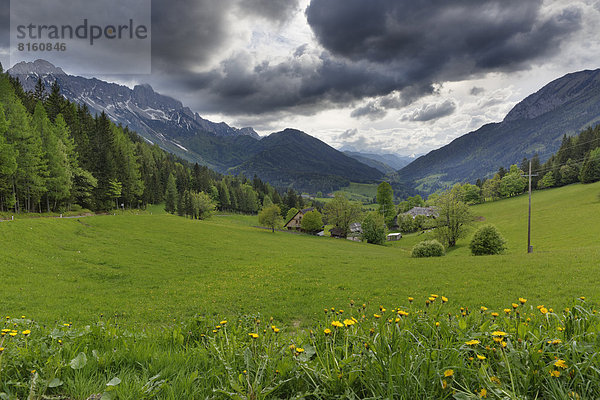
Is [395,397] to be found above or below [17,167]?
below

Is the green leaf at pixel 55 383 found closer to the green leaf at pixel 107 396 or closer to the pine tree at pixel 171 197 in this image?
the green leaf at pixel 107 396

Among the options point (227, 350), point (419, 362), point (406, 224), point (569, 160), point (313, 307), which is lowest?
point (406, 224)

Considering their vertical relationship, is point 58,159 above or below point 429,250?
above

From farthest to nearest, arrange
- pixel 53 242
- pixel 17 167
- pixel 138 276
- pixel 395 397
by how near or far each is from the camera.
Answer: pixel 17 167 → pixel 53 242 → pixel 138 276 → pixel 395 397

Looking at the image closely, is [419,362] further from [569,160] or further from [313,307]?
[569,160]

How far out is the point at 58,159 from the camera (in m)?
43.0

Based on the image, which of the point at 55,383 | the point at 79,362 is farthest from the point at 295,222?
the point at 55,383

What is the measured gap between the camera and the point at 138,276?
60.6 ft

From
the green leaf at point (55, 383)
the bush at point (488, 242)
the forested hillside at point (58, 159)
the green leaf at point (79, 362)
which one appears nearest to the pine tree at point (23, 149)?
the forested hillside at point (58, 159)

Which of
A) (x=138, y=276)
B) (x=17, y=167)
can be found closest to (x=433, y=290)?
(x=138, y=276)

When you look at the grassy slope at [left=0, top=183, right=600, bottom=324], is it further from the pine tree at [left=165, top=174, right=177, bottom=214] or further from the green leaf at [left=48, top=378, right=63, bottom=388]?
the pine tree at [left=165, top=174, right=177, bottom=214]

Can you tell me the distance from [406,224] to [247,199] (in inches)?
2988

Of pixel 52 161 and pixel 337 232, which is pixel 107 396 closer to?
pixel 52 161

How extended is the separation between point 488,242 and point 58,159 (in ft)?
217
